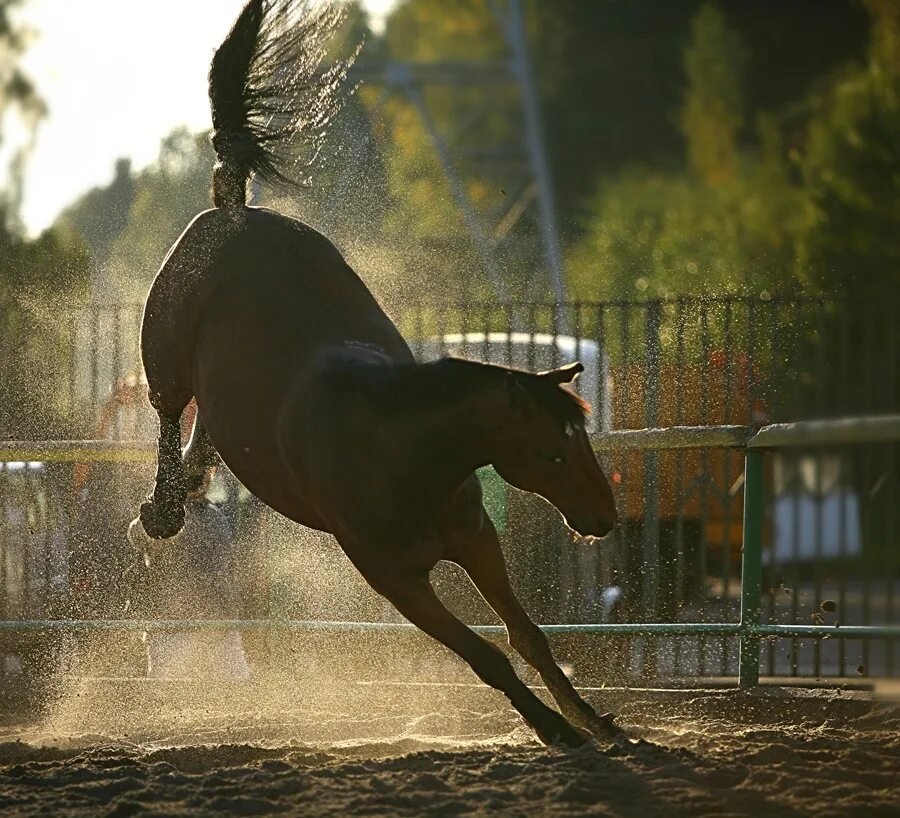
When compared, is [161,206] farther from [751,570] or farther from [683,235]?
[683,235]

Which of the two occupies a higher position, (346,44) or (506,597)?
(346,44)

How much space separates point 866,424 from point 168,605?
16.9 feet

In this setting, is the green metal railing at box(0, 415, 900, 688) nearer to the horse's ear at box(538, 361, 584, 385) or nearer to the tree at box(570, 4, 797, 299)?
the horse's ear at box(538, 361, 584, 385)

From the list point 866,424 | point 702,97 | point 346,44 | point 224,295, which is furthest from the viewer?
point 702,97

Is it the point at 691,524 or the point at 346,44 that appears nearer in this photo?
the point at 346,44

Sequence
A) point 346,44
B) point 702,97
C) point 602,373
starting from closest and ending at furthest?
point 346,44
point 602,373
point 702,97

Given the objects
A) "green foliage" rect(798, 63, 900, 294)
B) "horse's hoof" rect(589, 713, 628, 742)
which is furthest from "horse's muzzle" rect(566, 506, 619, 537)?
"green foliage" rect(798, 63, 900, 294)

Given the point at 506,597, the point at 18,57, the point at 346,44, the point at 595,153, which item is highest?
the point at 595,153

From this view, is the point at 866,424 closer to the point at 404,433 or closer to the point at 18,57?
the point at 404,433

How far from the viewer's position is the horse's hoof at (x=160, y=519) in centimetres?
732

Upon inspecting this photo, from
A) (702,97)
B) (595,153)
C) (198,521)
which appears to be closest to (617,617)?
(198,521)

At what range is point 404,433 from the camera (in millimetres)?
5605

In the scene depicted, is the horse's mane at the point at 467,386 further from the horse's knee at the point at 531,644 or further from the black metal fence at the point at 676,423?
the black metal fence at the point at 676,423

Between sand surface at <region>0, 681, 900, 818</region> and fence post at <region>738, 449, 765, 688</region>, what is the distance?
0.50 ft
